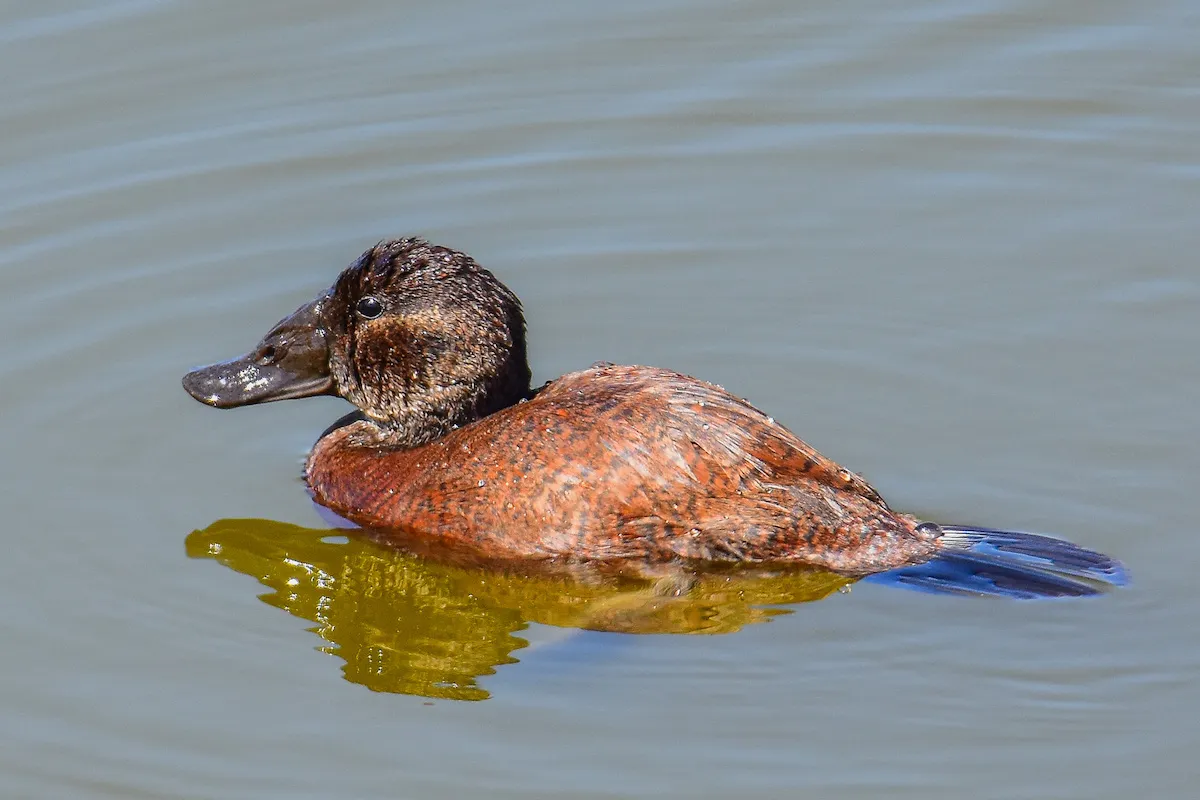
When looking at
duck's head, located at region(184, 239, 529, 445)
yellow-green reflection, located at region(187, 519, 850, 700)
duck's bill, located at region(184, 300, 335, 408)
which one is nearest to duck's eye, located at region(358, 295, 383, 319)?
duck's head, located at region(184, 239, 529, 445)

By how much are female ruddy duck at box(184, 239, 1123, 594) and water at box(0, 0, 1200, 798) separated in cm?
25

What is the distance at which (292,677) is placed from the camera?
7.18m

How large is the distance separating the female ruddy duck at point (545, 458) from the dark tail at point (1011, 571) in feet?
0.04

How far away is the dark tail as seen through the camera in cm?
732

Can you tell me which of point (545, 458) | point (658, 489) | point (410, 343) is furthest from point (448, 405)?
point (658, 489)

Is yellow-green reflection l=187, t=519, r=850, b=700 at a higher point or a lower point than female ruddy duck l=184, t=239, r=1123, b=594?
lower

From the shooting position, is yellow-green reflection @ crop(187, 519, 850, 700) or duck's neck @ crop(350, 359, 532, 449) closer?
yellow-green reflection @ crop(187, 519, 850, 700)

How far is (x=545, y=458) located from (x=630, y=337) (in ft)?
7.98

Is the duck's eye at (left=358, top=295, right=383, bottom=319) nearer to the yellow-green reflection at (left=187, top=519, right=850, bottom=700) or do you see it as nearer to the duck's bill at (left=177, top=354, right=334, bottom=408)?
the duck's bill at (left=177, top=354, right=334, bottom=408)

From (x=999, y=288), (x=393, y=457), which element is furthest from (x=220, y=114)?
(x=999, y=288)

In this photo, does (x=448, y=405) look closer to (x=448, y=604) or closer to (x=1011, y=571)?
(x=448, y=604)

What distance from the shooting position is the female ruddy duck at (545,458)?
24.2 ft

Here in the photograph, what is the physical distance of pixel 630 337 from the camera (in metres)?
9.81

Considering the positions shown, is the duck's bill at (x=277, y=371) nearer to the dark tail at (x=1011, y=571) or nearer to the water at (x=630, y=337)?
the water at (x=630, y=337)
